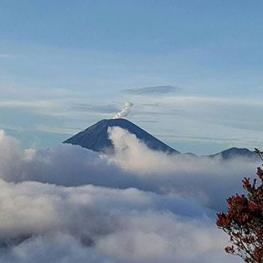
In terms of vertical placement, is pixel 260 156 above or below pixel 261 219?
above

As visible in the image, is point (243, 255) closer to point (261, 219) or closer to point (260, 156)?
point (261, 219)

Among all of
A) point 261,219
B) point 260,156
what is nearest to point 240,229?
point 261,219

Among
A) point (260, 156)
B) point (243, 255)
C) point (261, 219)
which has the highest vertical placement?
point (260, 156)

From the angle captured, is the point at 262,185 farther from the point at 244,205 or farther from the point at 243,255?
the point at 243,255

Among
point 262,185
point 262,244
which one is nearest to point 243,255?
point 262,244

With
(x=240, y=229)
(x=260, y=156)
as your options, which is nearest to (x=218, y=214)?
(x=240, y=229)

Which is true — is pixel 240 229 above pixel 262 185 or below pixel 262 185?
below

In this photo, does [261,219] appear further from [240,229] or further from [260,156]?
[260,156]
